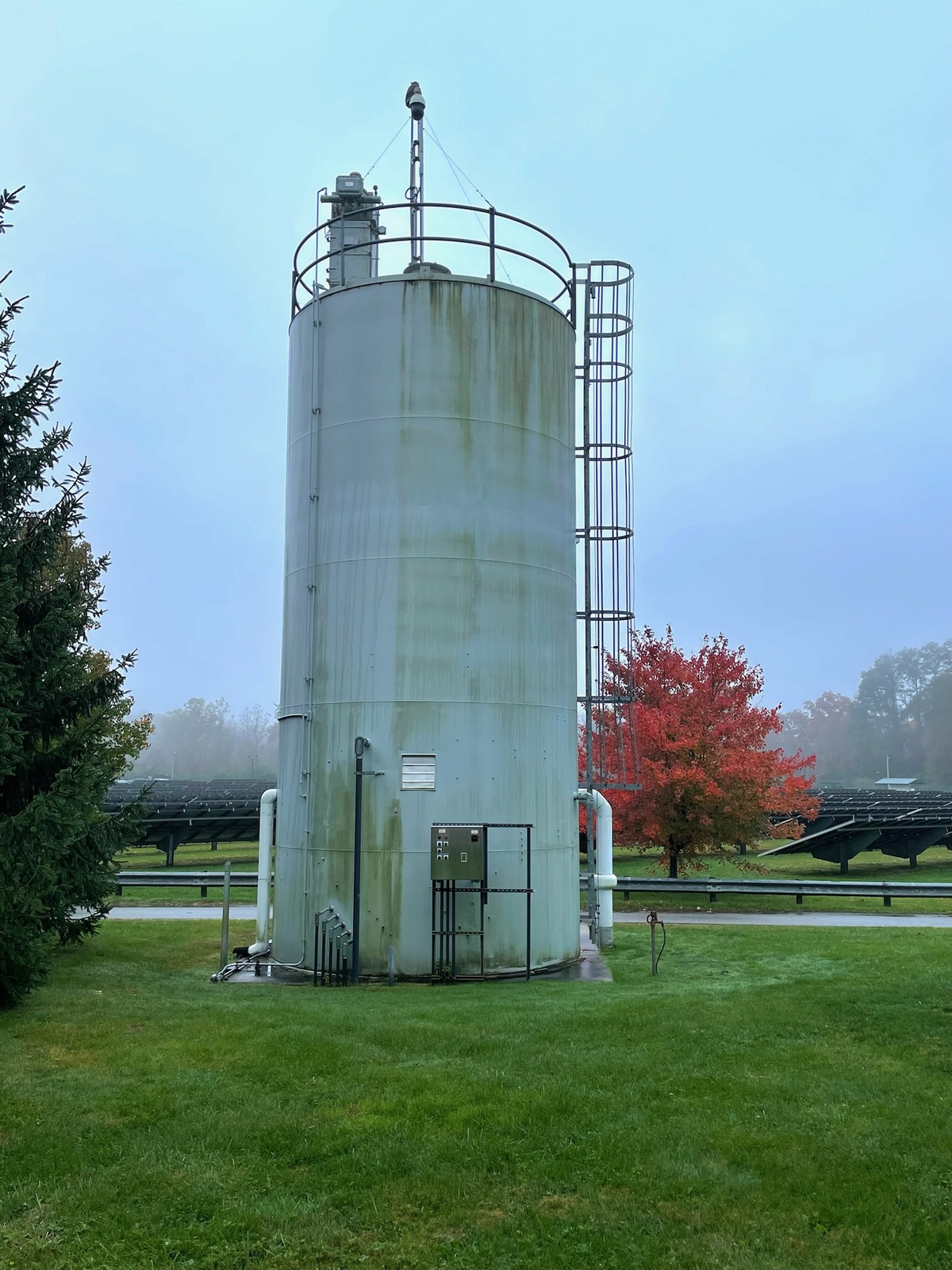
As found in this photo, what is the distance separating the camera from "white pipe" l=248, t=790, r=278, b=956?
513 inches

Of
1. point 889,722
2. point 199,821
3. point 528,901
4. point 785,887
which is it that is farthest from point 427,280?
point 889,722

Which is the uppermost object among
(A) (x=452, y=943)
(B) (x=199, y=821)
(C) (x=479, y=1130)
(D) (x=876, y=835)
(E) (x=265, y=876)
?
(E) (x=265, y=876)

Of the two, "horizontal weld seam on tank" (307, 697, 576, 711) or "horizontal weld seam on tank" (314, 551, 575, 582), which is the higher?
"horizontal weld seam on tank" (314, 551, 575, 582)

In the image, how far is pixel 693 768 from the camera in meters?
20.1

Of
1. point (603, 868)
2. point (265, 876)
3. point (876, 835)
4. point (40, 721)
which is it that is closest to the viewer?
point (40, 721)

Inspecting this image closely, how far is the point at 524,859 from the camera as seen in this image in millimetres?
12023

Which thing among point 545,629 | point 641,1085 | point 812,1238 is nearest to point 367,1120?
point 641,1085

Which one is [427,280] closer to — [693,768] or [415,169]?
[415,169]

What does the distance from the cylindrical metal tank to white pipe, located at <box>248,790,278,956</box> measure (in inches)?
17.0

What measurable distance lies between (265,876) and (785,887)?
1159cm

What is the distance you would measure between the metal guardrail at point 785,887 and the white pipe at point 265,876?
8.50 metres

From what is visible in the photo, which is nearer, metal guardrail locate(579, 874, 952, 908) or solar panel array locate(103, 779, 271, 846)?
metal guardrail locate(579, 874, 952, 908)

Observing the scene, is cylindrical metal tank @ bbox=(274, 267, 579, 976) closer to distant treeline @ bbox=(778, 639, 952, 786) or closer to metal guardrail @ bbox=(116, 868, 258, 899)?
metal guardrail @ bbox=(116, 868, 258, 899)

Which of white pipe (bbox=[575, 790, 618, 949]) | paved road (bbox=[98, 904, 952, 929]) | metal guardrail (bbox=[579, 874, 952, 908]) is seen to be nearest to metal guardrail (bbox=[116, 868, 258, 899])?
paved road (bbox=[98, 904, 952, 929])
